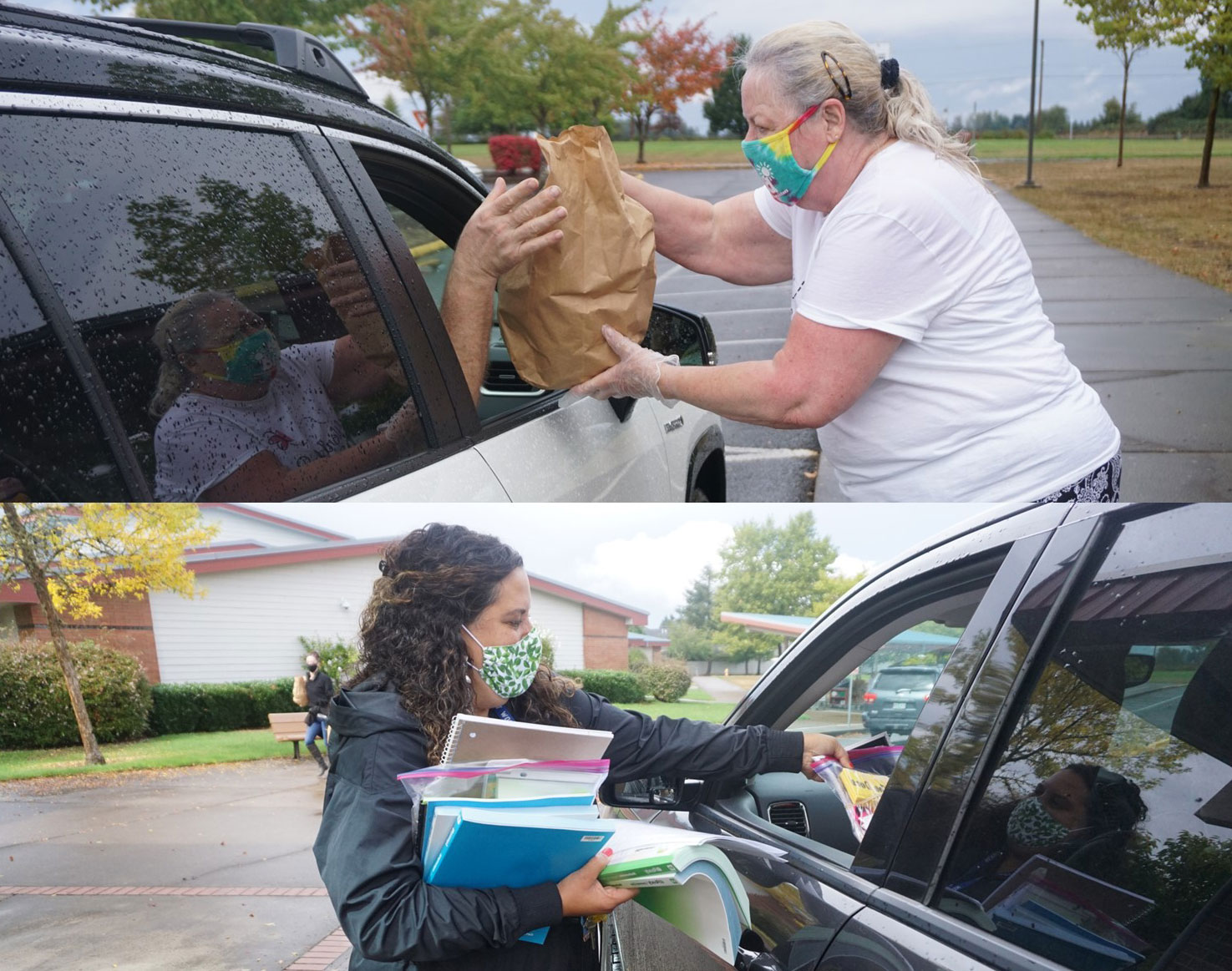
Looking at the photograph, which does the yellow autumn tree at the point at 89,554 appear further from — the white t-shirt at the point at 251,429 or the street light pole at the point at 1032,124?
the street light pole at the point at 1032,124

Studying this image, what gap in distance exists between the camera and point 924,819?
3.47 ft

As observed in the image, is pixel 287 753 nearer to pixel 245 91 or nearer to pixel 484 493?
pixel 484 493

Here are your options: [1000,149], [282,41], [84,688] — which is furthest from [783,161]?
[84,688]

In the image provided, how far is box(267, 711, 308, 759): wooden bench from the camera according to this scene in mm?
1436

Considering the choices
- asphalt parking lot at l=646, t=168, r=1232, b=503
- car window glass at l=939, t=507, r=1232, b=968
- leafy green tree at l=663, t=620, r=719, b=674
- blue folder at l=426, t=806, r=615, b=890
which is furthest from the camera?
asphalt parking lot at l=646, t=168, r=1232, b=503

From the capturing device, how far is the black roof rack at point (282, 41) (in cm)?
157

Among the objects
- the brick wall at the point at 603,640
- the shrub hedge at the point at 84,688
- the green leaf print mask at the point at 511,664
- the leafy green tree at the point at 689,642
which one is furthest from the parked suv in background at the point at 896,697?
the shrub hedge at the point at 84,688

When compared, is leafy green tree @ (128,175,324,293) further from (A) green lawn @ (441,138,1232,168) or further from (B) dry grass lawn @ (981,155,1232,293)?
(B) dry grass lawn @ (981,155,1232,293)

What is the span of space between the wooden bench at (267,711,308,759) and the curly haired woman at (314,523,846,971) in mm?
164

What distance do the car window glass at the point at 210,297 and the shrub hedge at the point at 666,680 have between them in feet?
1.40

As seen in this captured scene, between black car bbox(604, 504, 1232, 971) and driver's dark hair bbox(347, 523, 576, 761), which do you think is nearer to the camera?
black car bbox(604, 504, 1232, 971)

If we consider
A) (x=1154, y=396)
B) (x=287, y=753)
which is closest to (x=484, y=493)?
(x=287, y=753)

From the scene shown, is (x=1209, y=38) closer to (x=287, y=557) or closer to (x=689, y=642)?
(x=689, y=642)

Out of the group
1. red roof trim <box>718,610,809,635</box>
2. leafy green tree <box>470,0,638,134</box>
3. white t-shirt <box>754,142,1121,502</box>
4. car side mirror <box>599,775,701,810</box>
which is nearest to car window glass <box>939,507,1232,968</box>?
red roof trim <box>718,610,809,635</box>
